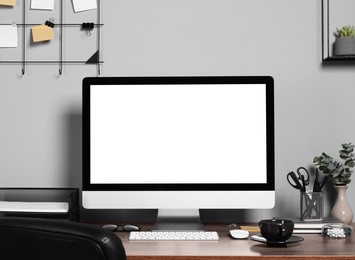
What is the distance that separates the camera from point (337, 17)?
1.85 m

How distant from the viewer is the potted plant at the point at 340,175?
5.68 feet

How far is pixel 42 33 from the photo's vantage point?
1.85 metres

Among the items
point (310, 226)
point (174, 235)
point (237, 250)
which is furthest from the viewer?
point (310, 226)

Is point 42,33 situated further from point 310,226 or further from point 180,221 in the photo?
point 310,226

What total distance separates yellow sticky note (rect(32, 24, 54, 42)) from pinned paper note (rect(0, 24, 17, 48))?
75 millimetres

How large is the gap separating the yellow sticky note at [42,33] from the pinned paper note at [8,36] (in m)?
0.07

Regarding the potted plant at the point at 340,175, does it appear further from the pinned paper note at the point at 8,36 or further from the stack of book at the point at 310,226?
the pinned paper note at the point at 8,36

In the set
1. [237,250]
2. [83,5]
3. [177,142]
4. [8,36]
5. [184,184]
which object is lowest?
[237,250]

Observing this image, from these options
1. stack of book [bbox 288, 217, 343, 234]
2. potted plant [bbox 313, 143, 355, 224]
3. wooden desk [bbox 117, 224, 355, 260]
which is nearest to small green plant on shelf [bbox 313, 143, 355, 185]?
potted plant [bbox 313, 143, 355, 224]

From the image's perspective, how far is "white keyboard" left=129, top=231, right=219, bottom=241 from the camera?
4.81ft

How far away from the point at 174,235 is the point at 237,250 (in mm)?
216

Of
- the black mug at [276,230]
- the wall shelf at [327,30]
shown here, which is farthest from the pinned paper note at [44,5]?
the black mug at [276,230]

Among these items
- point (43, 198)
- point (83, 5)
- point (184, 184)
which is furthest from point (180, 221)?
point (83, 5)

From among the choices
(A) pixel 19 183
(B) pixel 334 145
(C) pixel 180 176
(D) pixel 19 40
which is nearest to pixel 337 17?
(B) pixel 334 145
